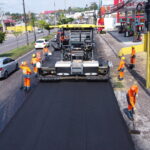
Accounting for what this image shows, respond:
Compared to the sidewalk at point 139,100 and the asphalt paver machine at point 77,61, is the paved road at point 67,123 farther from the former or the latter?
the asphalt paver machine at point 77,61

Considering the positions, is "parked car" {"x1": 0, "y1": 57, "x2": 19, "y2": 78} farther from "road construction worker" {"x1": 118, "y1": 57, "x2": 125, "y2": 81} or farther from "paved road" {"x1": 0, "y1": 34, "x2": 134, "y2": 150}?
"road construction worker" {"x1": 118, "y1": 57, "x2": 125, "y2": 81}

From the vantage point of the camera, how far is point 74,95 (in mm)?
11570

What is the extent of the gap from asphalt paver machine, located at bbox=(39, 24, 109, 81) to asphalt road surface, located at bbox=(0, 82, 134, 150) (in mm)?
1529

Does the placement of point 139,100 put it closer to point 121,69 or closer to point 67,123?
point 121,69

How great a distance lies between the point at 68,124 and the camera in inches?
328

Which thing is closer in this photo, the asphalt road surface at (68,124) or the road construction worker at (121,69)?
the asphalt road surface at (68,124)

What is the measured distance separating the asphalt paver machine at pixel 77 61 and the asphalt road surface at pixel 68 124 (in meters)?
1.53

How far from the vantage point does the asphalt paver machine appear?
13336mm

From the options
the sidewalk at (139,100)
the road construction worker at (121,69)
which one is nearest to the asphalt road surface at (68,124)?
the sidewalk at (139,100)

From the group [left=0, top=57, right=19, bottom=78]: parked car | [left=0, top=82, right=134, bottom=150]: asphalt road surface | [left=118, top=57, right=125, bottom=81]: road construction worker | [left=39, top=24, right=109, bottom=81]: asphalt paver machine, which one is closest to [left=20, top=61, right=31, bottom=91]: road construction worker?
[left=0, top=82, right=134, bottom=150]: asphalt road surface

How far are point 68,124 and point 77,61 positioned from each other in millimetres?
6080

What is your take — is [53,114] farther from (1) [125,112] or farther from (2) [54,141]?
(1) [125,112]

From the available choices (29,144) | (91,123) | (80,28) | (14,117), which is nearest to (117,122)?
(91,123)

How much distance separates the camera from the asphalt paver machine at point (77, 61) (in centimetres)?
1334
